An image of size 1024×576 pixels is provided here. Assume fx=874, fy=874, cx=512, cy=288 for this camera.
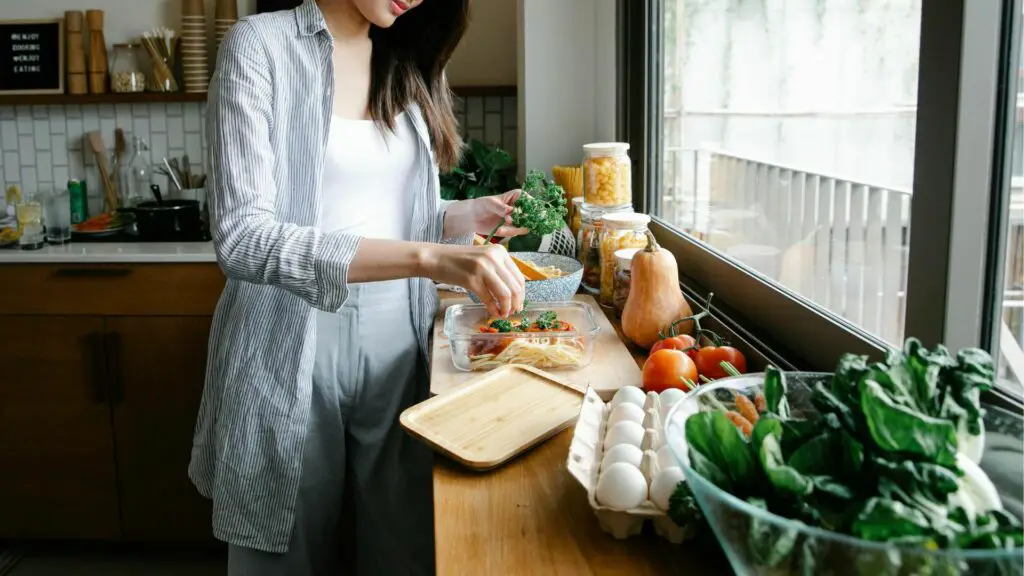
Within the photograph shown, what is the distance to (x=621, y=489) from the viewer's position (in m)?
0.92

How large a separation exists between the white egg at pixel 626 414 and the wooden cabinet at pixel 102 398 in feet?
6.42

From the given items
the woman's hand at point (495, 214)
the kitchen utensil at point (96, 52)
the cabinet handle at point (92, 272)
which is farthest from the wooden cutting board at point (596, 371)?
the kitchen utensil at point (96, 52)

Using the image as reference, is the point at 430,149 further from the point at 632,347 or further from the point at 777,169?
the point at 777,169

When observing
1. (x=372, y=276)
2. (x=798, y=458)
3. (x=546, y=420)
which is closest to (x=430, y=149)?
(x=372, y=276)

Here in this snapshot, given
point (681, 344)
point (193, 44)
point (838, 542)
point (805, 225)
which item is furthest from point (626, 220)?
point (193, 44)

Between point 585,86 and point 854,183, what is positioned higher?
point 585,86

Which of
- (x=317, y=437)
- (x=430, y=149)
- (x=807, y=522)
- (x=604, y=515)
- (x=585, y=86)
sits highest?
(x=585, y=86)

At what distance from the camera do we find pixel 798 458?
687 millimetres

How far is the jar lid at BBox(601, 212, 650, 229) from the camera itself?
1.95 m

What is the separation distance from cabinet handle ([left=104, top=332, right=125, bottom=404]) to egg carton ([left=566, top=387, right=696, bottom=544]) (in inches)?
83.1

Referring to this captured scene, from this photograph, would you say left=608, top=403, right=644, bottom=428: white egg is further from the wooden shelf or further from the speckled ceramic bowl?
the wooden shelf

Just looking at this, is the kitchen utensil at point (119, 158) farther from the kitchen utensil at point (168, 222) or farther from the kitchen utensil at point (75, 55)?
the kitchen utensil at point (168, 222)

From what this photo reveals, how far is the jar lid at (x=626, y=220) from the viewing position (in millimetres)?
1951

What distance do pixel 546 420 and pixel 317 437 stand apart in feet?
1.92
